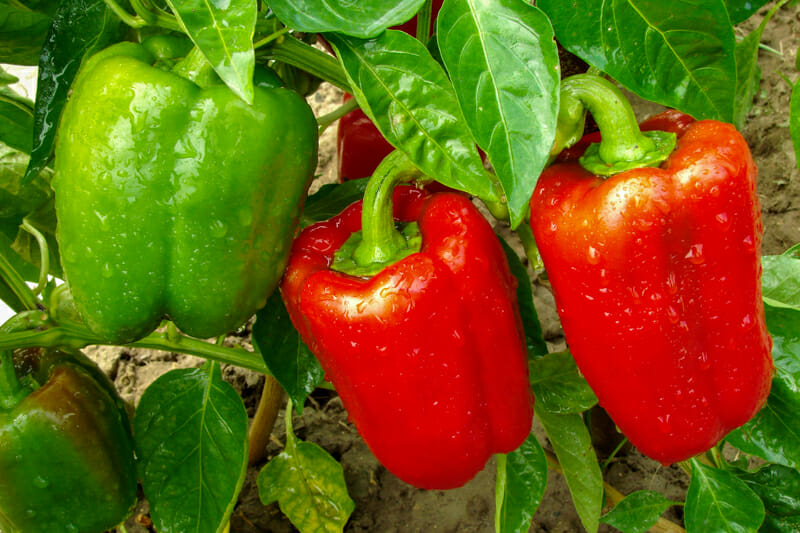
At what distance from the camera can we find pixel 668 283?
0.84 m

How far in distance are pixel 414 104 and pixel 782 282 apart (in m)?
0.71

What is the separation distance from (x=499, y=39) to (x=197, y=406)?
86 centimetres

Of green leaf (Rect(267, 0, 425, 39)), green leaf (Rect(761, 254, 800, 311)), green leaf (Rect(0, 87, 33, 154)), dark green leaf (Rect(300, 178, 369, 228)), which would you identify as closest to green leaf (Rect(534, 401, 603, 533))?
green leaf (Rect(761, 254, 800, 311))

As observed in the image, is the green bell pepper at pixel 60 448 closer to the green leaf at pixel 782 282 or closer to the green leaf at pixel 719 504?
the green leaf at pixel 719 504

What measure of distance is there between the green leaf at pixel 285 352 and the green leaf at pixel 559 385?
0.40 m

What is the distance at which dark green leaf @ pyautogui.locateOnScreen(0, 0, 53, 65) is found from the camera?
1.03 metres

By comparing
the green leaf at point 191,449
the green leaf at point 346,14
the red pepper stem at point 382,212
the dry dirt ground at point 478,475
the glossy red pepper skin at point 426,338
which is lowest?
the dry dirt ground at point 478,475

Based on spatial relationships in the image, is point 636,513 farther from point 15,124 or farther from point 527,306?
point 15,124

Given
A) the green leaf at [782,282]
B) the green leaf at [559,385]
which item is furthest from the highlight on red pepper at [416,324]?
the green leaf at [782,282]

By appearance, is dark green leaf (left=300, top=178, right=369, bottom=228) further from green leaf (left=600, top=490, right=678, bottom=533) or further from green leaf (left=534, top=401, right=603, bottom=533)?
green leaf (left=600, top=490, right=678, bottom=533)

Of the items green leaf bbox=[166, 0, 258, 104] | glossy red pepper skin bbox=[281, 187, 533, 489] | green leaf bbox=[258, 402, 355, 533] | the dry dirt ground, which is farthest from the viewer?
the dry dirt ground

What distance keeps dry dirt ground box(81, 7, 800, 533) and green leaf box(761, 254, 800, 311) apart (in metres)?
0.71

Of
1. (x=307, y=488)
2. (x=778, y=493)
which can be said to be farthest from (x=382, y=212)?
(x=778, y=493)

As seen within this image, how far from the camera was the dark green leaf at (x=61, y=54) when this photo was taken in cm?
92
